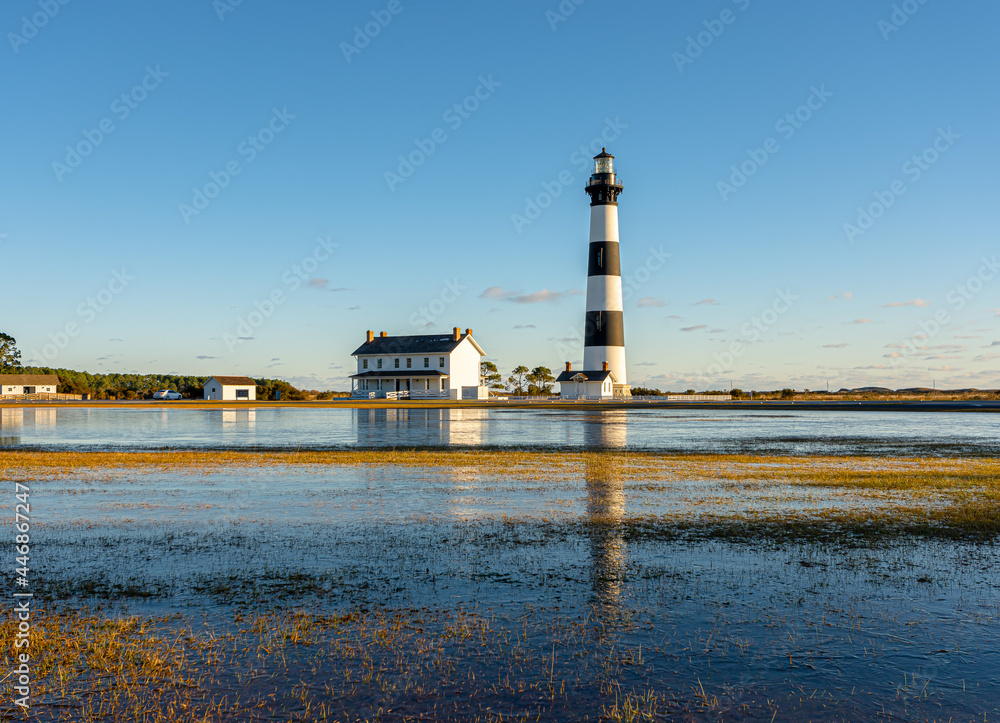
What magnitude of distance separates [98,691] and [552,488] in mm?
10638

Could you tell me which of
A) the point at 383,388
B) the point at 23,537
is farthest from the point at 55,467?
the point at 383,388

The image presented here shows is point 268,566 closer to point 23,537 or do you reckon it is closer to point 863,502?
point 23,537

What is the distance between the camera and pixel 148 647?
6211mm

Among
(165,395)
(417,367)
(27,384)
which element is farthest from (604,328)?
(27,384)

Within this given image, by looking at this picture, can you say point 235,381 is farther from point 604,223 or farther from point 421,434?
point 421,434

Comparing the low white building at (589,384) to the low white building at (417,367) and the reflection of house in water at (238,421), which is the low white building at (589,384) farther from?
the reflection of house in water at (238,421)

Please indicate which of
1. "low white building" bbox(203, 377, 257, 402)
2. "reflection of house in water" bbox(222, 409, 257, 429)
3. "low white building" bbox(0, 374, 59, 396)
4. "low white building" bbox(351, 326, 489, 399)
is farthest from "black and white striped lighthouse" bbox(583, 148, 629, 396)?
"low white building" bbox(0, 374, 59, 396)

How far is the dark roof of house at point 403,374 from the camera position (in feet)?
261

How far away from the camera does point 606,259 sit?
72000mm

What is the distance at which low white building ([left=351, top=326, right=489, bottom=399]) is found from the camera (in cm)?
7988

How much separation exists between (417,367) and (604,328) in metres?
20.4

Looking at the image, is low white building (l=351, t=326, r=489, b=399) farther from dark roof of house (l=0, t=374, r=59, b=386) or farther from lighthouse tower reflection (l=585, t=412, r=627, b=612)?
lighthouse tower reflection (l=585, t=412, r=627, b=612)

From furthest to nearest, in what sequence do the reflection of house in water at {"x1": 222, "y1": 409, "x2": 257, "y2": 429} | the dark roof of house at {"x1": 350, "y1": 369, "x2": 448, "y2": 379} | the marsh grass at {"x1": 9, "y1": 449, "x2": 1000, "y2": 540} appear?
1. the dark roof of house at {"x1": 350, "y1": 369, "x2": 448, "y2": 379}
2. the reflection of house in water at {"x1": 222, "y1": 409, "x2": 257, "y2": 429}
3. the marsh grass at {"x1": 9, "y1": 449, "x2": 1000, "y2": 540}

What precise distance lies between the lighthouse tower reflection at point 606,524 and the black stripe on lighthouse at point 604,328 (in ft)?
167
